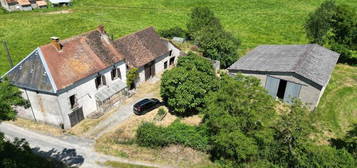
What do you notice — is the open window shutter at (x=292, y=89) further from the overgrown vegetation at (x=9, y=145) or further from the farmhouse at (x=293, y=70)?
the overgrown vegetation at (x=9, y=145)

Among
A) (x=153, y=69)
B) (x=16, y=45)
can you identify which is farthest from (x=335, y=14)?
(x=16, y=45)

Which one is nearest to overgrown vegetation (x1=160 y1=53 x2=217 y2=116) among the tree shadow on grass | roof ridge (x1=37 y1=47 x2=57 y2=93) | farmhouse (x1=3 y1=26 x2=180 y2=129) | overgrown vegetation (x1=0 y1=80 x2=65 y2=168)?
farmhouse (x1=3 y1=26 x2=180 y2=129)

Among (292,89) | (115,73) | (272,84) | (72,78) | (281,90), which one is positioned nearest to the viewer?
(72,78)

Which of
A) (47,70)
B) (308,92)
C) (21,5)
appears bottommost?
(308,92)

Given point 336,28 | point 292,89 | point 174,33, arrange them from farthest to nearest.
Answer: point 174,33
point 336,28
point 292,89

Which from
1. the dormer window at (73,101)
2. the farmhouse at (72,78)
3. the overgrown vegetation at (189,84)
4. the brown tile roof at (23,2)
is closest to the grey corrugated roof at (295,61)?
the overgrown vegetation at (189,84)

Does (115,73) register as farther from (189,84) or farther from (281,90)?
(281,90)

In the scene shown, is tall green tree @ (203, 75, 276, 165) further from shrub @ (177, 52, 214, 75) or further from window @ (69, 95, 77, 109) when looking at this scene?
window @ (69, 95, 77, 109)

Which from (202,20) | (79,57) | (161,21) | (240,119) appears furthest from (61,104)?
(161,21)

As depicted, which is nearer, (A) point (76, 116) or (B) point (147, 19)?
(A) point (76, 116)
